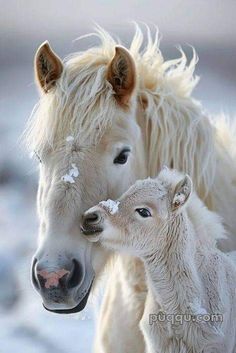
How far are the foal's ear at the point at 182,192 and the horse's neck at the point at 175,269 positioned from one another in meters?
0.04

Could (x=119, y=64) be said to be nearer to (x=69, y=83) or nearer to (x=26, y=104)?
(x=69, y=83)

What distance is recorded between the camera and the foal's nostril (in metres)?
1.27

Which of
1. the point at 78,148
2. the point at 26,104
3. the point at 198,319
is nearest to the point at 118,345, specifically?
the point at 198,319

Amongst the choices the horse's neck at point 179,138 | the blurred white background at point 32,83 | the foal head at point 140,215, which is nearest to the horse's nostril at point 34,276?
the foal head at point 140,215

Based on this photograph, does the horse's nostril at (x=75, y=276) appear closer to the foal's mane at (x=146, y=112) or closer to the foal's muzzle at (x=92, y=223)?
the foal's muzzle at (x=92, y=223)

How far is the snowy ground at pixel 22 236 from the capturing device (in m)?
2.25

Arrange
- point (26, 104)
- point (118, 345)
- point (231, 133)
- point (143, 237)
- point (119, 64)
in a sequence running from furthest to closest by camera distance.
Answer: point (26, 104) → point (231, 133) → point (118, 345) → point (119, 64) → point (143, 237)

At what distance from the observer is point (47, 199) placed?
Answer: 4.50 ft

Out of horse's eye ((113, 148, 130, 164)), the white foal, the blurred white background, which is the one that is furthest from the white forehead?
the blurred white background

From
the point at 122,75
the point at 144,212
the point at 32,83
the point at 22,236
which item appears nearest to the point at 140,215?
the point at 144,212

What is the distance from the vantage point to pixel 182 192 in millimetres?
1304

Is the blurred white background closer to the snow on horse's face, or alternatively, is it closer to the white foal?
the snow on horse's face

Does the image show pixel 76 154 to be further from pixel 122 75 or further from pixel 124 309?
pixel 124 309

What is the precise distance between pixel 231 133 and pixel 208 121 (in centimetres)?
18
